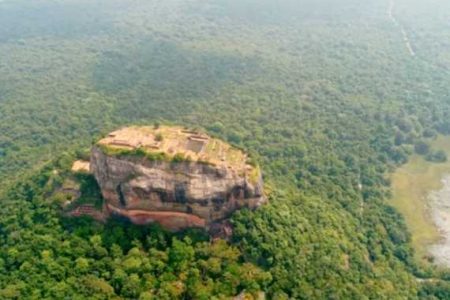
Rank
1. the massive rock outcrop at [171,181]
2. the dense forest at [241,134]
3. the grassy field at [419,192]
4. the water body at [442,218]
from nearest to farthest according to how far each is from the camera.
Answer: the dense forest at [241,134] → the massive rock outcrop at [171,181] → the water body at [442,218] → the grassy field at [419,192]

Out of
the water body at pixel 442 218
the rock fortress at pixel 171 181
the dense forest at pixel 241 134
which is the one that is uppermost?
the rock fortress at pixel 171 181

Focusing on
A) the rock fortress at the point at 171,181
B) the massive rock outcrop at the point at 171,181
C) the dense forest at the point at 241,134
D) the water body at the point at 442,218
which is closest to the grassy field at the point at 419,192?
the water body at the point at 442,218

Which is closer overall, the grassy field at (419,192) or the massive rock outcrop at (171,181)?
the massive rock outcrop at (171,181)

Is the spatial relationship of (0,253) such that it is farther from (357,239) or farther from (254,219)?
Result: (357,239)

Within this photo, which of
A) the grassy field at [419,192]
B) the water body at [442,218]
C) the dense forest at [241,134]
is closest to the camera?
the dense forest at [241,134]

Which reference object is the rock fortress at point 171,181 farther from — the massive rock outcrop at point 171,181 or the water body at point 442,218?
the water body at point 442,218

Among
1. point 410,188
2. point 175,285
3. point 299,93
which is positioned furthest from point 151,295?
point 299,93

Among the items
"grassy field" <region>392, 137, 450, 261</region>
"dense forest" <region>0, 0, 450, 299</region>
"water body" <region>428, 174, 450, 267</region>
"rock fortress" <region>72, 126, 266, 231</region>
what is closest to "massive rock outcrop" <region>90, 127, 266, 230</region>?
"rock fortress" <region>72, 126, 266, 231</region>

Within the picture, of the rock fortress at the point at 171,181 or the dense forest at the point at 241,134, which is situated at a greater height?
the rock fortress at the point at 171,181
